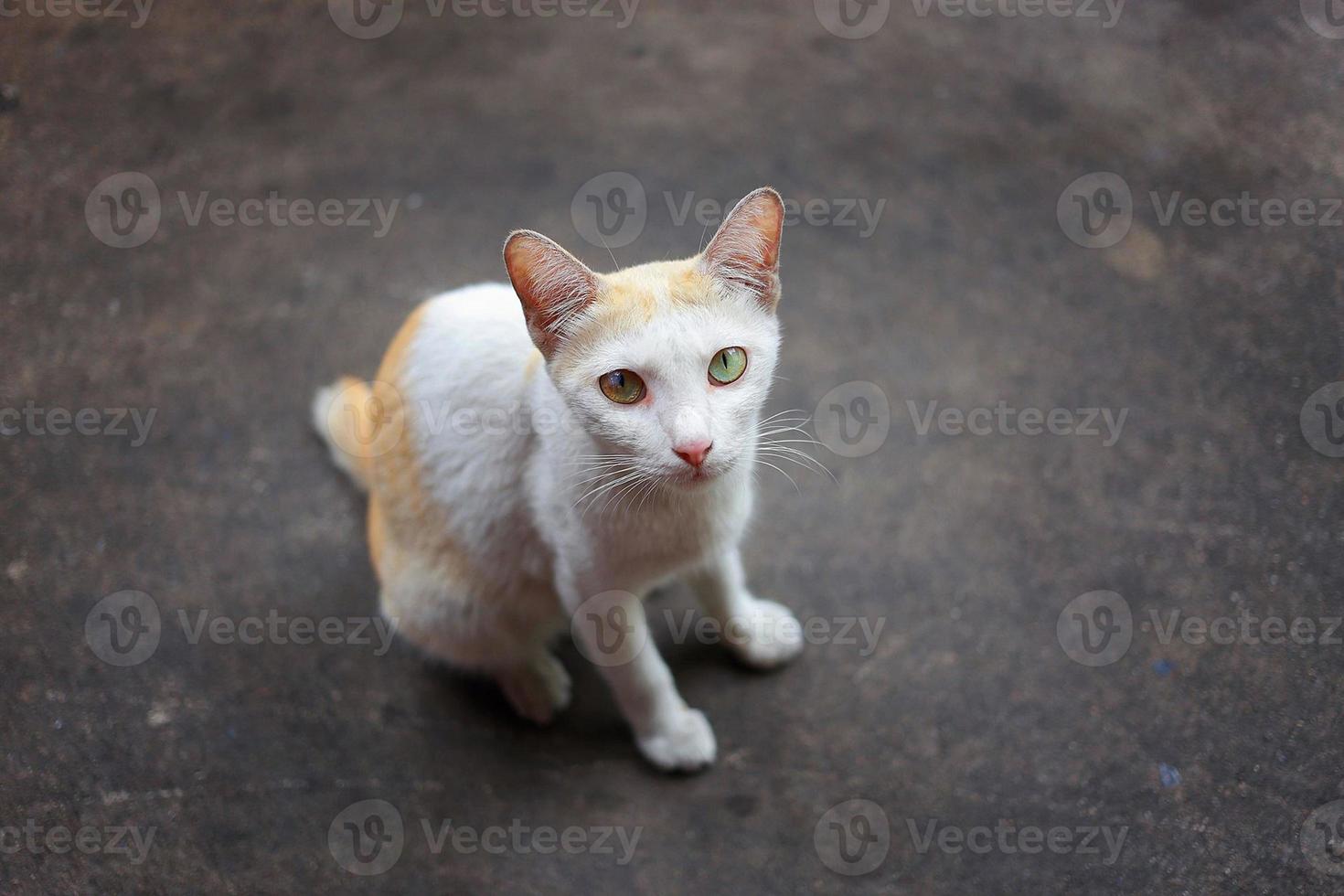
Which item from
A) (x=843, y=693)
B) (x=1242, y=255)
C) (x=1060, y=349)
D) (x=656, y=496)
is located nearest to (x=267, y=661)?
(x=656, y=496)

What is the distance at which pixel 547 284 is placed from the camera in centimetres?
160

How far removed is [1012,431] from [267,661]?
209cm

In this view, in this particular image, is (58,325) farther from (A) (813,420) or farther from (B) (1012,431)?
(B) (1012,431)

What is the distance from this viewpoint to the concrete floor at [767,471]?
2.20 metres

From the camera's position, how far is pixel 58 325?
3.01 m
